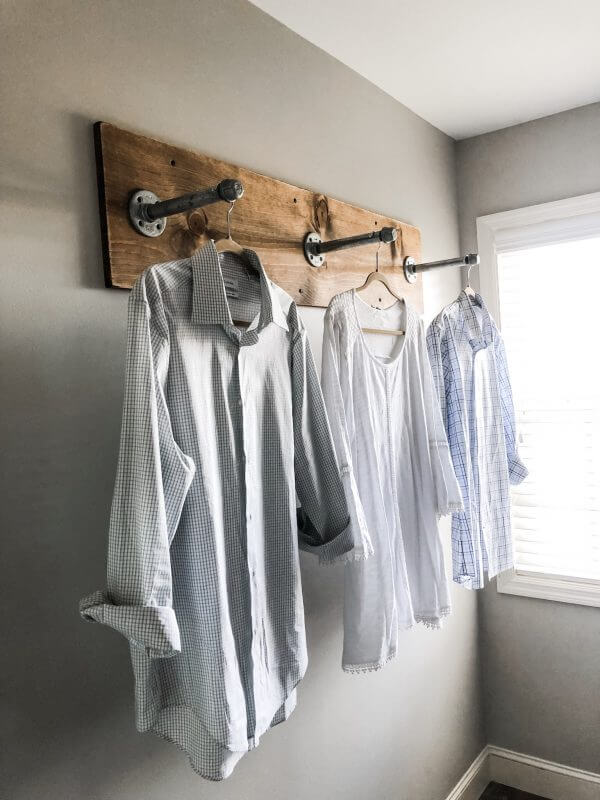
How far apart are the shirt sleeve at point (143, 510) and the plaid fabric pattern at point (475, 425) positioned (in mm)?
1219

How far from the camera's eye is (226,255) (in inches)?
53.6

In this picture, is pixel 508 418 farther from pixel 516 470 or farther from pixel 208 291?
pixel 208 291

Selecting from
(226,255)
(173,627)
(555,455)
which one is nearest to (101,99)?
(226,255)

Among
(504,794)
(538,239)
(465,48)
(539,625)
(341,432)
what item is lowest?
(504,794)

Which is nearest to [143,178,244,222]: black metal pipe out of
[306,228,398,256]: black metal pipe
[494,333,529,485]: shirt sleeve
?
[306,228,398,256]: black metal pipe

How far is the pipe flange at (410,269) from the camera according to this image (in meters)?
2.25

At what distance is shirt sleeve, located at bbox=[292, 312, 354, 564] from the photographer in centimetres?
142

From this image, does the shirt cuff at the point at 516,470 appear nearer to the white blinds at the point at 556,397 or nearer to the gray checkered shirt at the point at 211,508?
the white blinds at the point at 556,397

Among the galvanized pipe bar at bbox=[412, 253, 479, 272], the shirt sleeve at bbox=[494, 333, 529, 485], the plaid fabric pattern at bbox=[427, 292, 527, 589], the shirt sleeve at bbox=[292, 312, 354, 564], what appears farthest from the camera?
the shirt sleeve at bbox=[494, 333, 529, 485]

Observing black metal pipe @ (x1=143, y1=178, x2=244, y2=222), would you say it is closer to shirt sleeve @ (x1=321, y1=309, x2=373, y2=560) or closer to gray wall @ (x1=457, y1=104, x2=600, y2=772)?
shirt sleeve @ (x1=321, y1=309, x2=373, y2=560)

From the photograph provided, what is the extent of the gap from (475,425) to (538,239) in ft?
2.89

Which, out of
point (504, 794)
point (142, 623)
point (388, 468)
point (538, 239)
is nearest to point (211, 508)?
point (142, 623)

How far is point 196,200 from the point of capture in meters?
1.21

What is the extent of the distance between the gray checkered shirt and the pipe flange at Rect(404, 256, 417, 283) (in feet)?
3.06
